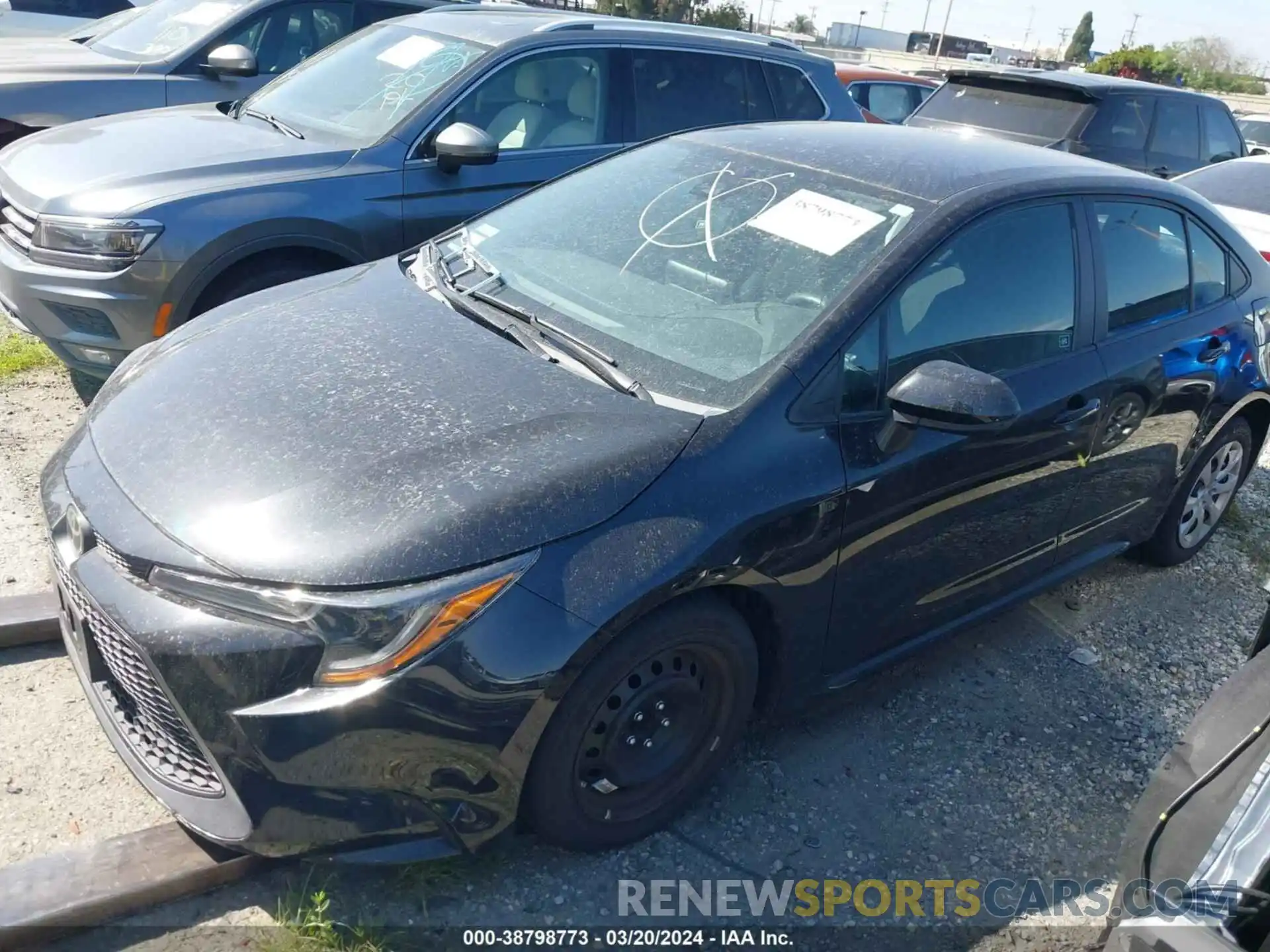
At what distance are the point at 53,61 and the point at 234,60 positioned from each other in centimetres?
142

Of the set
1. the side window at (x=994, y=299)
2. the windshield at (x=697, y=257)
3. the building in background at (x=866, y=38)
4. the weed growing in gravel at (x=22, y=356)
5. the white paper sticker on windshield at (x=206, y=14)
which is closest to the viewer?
the windshield at (x=697, y=257)

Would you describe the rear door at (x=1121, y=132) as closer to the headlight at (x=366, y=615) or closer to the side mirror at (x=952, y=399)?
the side mirror at (x=952, y=399)

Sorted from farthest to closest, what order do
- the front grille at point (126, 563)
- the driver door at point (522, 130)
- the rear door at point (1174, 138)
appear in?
the rear door at point (1174, 138) → the driver door at point (522, 130) → the front grille at point (126, 563)

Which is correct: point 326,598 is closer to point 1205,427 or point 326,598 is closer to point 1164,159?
point 1205,427

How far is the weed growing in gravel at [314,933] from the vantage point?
2.22 m

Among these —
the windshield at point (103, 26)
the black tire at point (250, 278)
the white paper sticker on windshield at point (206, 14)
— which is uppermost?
the white paper sticker on windshield at point (206, 14)

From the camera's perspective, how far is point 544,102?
5152 millimetres

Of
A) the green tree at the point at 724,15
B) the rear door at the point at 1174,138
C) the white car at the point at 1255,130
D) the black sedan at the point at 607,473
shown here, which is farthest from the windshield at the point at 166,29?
the green tree at the point at 724,15

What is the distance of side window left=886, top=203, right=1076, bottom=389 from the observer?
279 centimetres

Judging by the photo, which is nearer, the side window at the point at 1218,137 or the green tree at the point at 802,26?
the side window at the point at 1218,137

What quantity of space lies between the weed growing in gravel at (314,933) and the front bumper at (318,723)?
0.23 m

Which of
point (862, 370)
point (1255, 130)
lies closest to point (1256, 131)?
point (1255, 130)

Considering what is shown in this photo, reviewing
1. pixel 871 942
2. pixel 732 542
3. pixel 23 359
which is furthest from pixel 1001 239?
pixel 23 359

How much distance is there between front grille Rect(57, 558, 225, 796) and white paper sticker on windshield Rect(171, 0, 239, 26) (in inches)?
219
